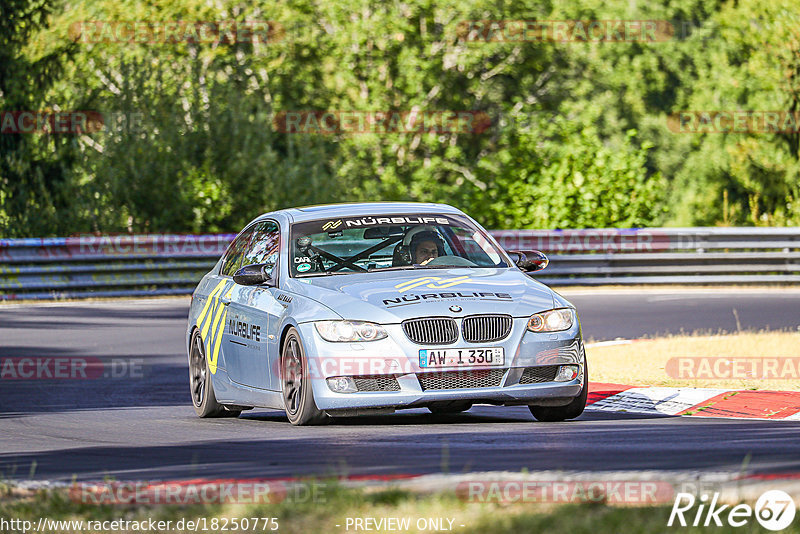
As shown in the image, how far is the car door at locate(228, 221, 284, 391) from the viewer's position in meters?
10.7

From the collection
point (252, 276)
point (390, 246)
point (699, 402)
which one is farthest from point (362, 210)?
point (699, 402)

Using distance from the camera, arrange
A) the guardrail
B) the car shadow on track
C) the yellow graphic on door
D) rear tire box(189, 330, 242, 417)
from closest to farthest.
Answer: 1. the car shadow on track
2. the yellow graphic on door
3. rear tire box(189, 330, 242, 417)
4. the guardrail

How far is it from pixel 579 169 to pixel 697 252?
5.35 meters

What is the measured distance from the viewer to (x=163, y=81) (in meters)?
34.2

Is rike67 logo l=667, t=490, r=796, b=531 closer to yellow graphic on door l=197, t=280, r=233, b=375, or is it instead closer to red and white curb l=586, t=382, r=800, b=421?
red and white curb l=586, t=382, r=800, b=421

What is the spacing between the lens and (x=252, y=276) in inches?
429

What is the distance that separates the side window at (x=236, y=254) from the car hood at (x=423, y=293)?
155 cm

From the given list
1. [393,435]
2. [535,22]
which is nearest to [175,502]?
[393,435]

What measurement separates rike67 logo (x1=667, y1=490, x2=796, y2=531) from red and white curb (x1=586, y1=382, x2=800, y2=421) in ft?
15.8

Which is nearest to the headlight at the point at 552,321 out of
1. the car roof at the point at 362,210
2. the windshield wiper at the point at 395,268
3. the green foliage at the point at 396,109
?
the windshield wiper at the point at 395,268

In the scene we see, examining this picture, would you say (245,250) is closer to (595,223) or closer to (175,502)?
(175,502)

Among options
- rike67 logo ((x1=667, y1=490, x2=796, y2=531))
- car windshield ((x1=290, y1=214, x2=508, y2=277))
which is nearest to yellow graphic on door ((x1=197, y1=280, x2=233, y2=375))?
car windshield ((x1=290, y1=214, x2=508, y2=277))

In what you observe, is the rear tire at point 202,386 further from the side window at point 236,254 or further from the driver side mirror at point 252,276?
the driver side mirror at point 252,276

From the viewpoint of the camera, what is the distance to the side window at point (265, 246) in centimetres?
1138
